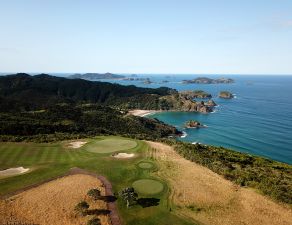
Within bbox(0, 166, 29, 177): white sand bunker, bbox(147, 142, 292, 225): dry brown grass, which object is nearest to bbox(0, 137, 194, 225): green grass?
bbox(0, 166, 29, 177): white sand bunker

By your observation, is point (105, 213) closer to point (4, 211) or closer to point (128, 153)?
point (4, 211)

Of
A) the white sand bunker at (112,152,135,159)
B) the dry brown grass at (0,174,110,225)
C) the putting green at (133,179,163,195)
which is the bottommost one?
the putting green at (133,179,163,195)

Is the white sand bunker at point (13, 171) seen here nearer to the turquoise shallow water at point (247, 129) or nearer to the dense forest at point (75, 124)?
the dense forest at point (75, 124)

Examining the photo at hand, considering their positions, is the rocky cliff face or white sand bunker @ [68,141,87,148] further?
the rocky cliff face

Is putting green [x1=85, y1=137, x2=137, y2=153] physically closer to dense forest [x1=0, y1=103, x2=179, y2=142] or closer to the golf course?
the golf course

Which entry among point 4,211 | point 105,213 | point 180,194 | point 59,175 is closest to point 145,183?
point 180,194

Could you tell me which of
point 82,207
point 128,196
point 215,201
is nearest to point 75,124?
point 128,196
